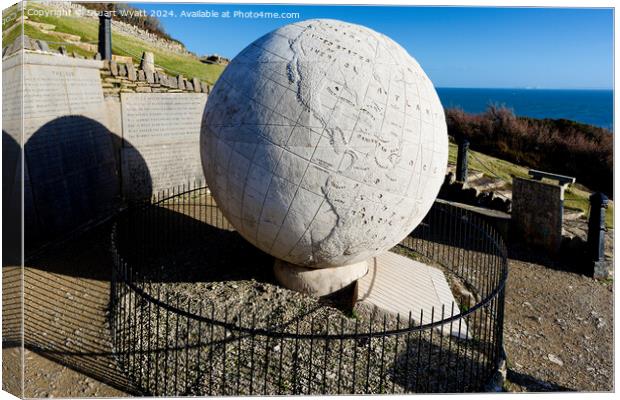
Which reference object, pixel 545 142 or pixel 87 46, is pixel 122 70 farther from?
pixel 545 142

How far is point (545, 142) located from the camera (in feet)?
62.9

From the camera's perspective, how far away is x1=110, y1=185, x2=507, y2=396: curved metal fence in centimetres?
565

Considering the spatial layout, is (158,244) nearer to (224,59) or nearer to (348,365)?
(348,365)

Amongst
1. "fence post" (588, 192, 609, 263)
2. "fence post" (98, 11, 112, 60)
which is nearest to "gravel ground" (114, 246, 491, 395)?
"fence post" (588, 192, 609, 263)

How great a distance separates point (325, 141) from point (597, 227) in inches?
252

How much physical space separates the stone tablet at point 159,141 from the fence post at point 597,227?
9058 millimetres

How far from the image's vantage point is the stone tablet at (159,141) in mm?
11938

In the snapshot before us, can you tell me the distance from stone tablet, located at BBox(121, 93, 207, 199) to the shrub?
1169 cm

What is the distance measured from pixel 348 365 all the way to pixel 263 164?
8.20ft

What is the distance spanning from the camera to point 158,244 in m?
9.85

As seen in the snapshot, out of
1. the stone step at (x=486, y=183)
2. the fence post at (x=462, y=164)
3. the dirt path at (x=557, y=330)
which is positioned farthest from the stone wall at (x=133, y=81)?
the dirt path at (x=557, y=330)

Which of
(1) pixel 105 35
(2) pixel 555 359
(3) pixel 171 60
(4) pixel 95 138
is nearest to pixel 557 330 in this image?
(2) pixel 555 359

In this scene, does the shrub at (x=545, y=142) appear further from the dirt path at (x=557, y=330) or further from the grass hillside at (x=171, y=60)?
the dirt path at (x=557, y=330)

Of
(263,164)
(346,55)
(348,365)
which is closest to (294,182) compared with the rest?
(263,164)
